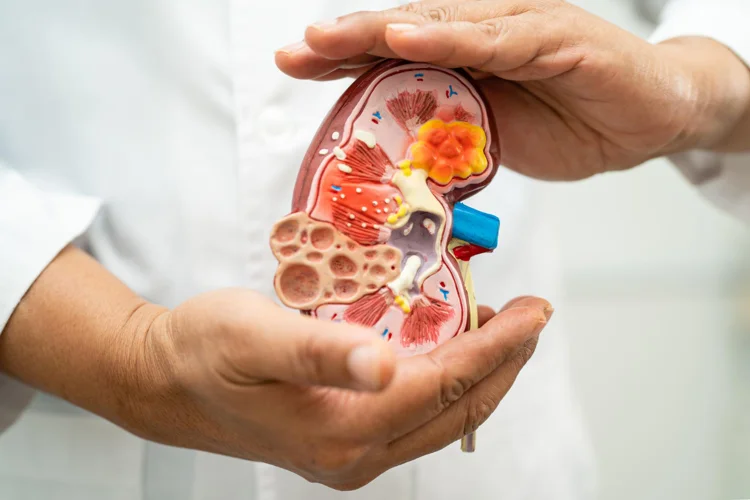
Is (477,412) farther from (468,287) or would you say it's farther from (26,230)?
(26,230)

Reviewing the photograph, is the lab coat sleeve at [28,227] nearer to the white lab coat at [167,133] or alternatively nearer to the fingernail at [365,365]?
the white lab coat at [167,133]

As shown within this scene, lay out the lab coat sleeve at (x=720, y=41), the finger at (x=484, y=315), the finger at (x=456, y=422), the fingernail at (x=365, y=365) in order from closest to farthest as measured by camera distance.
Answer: the fingernail at (x=365, y=365), the finger at (x=456, y=422), the finger at (x=484, y=315), the lab coat sleeve at (x=720, y=41)

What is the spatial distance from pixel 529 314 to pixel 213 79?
1.18 ft

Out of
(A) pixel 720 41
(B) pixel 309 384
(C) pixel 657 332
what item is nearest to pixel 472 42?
(B) pixel 309 384

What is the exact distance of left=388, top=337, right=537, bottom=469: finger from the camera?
0.43 meters

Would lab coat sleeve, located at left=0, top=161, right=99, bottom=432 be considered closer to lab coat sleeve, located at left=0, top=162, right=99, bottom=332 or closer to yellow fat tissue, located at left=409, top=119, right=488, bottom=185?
lab coat sleeve, located at left=0, top=162, right=99, bottom=332

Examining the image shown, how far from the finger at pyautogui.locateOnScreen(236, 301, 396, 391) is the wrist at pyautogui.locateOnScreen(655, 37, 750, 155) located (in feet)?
1.31

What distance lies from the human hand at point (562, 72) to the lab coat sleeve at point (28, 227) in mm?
232

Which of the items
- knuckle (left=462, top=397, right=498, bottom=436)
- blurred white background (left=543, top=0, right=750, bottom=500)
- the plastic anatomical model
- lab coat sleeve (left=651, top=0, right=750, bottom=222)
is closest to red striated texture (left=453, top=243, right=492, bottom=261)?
the plastic anatomical model

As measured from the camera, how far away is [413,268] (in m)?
0.48

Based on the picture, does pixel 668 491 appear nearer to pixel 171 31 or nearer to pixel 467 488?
pixel 467 488

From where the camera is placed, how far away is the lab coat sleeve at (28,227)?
1.67 feet

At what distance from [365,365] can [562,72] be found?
0.30 metres

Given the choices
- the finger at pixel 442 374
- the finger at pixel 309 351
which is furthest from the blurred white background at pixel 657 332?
the finger at pixel 309 351
